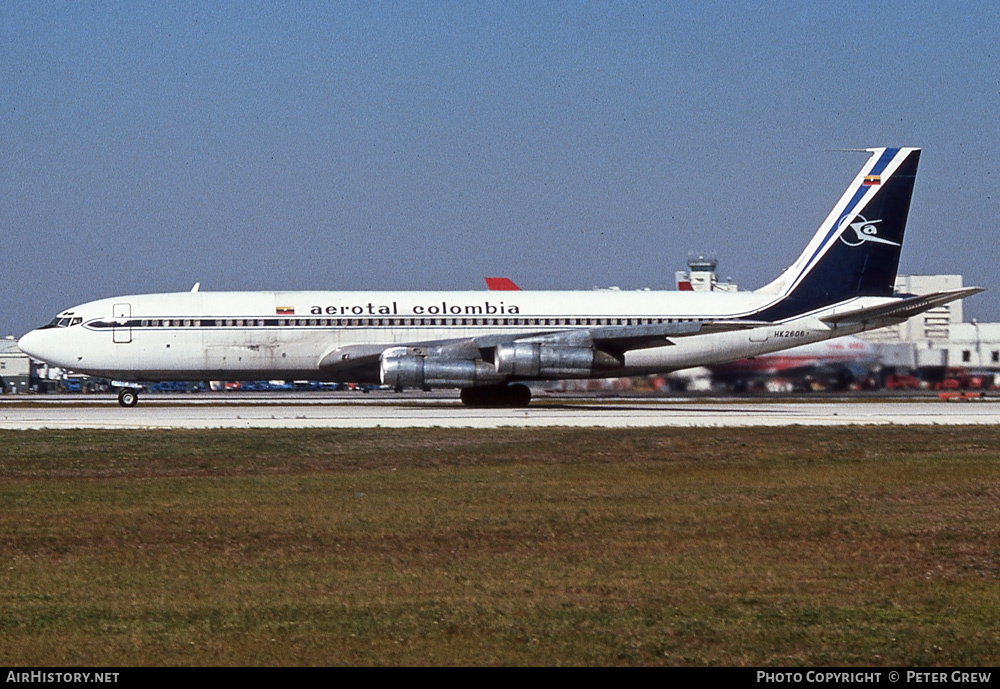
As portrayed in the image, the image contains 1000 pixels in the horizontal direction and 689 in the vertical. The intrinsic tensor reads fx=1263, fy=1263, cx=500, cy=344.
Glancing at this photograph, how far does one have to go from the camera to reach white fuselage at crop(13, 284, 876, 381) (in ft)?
148

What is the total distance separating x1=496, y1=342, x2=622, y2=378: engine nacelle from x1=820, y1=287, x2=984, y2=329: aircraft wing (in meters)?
9.56

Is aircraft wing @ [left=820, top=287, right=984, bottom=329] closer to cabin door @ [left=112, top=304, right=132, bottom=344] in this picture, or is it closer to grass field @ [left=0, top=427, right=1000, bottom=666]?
grass field @ [left=0, top=427, right=1000, bottom=666]

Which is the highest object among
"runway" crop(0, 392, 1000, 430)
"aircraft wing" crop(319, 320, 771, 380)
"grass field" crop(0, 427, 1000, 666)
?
"aircraft wing" crop(319, 320, 771, 380)

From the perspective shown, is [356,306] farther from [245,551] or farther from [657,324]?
[245,551]

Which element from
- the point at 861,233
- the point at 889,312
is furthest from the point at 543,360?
the point at 861,233

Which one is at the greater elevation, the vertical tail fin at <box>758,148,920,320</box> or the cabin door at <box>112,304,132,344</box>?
the vertical tail fin at <box>758,148,920,320</box>

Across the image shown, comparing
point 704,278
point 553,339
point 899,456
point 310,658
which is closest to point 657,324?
point 553,339

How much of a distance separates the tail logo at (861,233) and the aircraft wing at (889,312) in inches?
116

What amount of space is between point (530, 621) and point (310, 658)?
2086 millimetres

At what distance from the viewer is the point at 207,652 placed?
981 centimetres

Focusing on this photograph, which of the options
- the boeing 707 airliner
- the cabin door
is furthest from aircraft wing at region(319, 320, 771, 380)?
the cabin door

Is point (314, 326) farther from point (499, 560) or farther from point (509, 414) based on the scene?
point (499, 560)

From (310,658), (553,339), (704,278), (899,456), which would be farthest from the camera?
(704,278)

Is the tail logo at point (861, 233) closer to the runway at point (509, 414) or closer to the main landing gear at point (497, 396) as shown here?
the runway at point (509, 414)
